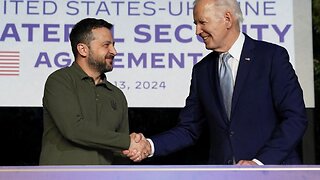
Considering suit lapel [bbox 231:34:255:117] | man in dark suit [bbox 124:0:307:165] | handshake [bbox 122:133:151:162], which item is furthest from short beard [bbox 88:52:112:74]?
suit lapel [bbox 231:34:255:117]

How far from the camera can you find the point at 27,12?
16.5ft

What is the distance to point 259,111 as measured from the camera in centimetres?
364

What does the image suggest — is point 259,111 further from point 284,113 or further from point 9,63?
point 9,63

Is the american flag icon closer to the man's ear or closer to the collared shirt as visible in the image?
the man's ear

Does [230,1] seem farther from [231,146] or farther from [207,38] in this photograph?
[231,146]

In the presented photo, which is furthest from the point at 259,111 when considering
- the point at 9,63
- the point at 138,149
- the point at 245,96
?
the point at 9,63

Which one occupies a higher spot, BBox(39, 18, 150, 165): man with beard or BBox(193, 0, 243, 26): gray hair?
BBox(193, 0, 243, 26): gray hair

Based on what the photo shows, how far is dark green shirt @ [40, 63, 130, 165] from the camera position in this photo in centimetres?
367

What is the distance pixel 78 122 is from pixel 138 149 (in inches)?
17.1

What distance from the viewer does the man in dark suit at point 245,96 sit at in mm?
3535

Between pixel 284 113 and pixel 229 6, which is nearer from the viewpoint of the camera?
pixel 284 113

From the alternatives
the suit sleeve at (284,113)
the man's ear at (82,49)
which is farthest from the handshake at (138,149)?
the suit sleeve at (284,113)

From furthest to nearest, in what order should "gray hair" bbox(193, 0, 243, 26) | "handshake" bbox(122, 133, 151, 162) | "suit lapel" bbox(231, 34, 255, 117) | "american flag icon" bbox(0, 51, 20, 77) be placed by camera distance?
"american flag icon" bbox(0, 51, 20, 77), "handshake" bbox(122, 133, 151, 162), "gray hair" bbox(193, 0, 243, 26), "suit lapel" bbox(231, 34, 255, 117)

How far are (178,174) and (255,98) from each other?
0.99m
